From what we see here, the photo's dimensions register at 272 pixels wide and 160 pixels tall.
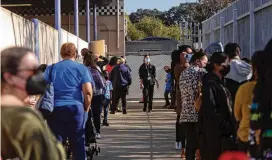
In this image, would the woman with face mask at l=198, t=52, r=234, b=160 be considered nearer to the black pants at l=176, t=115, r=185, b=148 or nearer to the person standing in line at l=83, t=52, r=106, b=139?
the black pants at l=176, t=115, r=185, b=148

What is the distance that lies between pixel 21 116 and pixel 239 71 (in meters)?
4.90

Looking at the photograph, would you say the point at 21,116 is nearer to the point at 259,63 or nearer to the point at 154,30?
the point at 259,63

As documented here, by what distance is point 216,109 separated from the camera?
8078 mm

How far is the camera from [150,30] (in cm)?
8425

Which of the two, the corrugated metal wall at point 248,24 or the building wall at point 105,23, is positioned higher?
the building wall at point 105,23

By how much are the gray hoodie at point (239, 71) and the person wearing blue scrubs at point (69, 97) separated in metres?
1.77

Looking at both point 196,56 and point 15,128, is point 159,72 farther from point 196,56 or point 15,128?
point 15,128

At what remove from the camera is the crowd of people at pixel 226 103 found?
17.8ft

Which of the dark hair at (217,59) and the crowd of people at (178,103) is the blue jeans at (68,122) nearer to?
the crowd of people at (178,103)

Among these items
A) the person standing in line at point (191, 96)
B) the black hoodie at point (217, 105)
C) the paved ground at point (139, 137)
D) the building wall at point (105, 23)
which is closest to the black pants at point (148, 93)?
the paved ground at point (139, 137)

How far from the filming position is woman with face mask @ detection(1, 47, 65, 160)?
3.69 meters

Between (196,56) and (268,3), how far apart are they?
174cm

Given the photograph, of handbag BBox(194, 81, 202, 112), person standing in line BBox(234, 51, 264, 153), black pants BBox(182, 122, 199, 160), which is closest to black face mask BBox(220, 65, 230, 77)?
handbag BBox(194, 81, 202, 112)

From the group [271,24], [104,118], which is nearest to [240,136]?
[271,24]
